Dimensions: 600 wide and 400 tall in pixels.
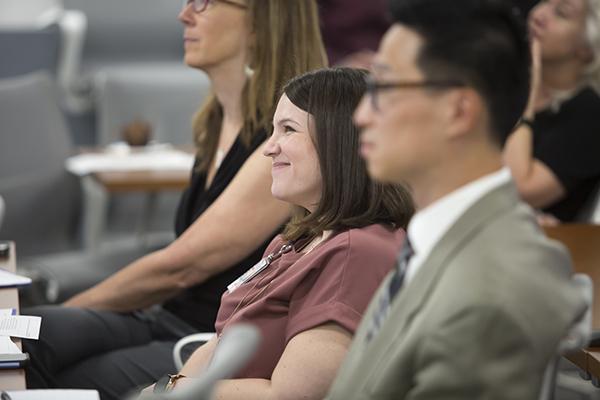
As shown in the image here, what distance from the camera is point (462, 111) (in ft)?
5.25

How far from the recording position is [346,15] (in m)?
6.58

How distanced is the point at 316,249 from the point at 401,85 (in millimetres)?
633

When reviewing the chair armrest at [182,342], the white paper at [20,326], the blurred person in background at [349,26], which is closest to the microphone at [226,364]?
the white paper at [20,326]


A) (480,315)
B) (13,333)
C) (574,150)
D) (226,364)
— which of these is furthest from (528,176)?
(226,364)

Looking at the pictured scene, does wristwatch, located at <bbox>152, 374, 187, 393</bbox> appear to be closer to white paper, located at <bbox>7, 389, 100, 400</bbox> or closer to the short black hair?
white paper, located at <bbox>7, 389, 100, 400</bbox>

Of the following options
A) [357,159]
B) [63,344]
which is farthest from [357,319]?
[63,344]

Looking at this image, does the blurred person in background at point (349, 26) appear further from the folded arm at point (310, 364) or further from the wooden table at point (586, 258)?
the folded arm at point (310, 364)

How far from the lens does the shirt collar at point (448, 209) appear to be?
161cm

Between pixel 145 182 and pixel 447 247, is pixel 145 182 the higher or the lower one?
the lower one

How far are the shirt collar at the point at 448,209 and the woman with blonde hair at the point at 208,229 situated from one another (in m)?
1.30

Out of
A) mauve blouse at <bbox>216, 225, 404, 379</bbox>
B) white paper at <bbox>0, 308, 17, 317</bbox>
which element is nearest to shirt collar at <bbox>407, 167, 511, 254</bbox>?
mauve blouse at <bbox>216, 225, 404, 379</bbox>

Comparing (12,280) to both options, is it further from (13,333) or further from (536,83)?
(536,83)

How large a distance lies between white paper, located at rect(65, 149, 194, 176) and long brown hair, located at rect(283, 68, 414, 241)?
99.1 inches

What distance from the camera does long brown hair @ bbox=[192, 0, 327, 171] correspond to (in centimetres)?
306
